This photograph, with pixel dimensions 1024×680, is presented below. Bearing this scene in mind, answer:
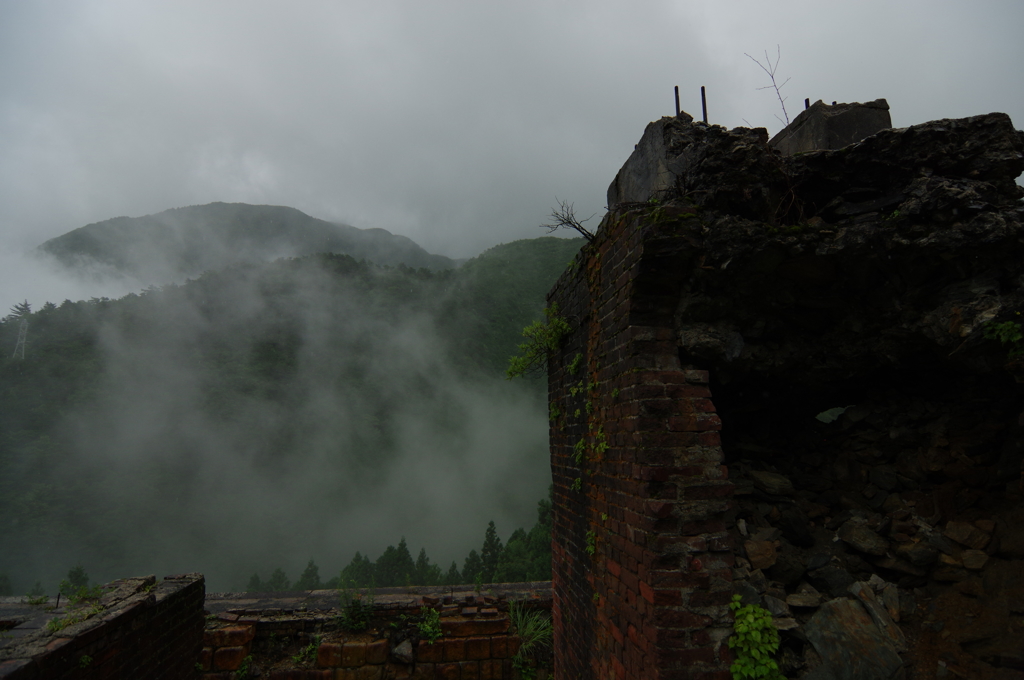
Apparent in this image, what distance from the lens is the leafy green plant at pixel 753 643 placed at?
2293 millimetres

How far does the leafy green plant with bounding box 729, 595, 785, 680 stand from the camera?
7.52 ft

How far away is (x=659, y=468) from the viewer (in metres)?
2.43

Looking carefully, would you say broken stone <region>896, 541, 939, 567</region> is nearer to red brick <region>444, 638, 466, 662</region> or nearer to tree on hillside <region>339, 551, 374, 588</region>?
red brick <region>444, 638, 466, 662</region>

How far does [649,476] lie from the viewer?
95.3 inches

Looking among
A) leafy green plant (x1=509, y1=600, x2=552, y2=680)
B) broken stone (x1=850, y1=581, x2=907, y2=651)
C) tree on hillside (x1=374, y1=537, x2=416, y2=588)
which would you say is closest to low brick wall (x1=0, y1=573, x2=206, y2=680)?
leafy green plant (x1=509, y1=600, x2=552, y2=680)

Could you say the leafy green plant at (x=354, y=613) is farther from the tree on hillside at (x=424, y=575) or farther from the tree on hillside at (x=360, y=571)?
the tree on hillside at (x=360, y=571)

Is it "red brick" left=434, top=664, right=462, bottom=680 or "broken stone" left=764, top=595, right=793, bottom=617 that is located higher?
"broken stone" left=764, top=595, right=793, bottom=617

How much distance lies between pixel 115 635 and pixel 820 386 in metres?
5.25

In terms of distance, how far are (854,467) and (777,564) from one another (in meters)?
0.91

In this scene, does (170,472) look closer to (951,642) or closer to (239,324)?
(239,324)

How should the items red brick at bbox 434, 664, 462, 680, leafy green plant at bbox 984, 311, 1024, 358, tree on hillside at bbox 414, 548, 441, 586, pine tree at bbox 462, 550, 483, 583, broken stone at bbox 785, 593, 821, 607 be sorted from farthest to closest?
pine tree at bbox 462, 550, 483, 583 < tree on hillside at bbox 414, 548, 441, 586 < red brick at bbox 434, 664, 462, 680 < broken stone at bbox 785, 593, 821, 607 < leafy green plant at bbox 984, 311, 1024, 358

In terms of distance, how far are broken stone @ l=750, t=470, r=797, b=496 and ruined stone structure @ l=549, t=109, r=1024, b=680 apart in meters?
0.02

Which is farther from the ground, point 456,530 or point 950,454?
point 950,454

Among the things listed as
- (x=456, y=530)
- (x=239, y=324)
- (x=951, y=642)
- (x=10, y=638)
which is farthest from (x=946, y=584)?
(x=239, y=324)
